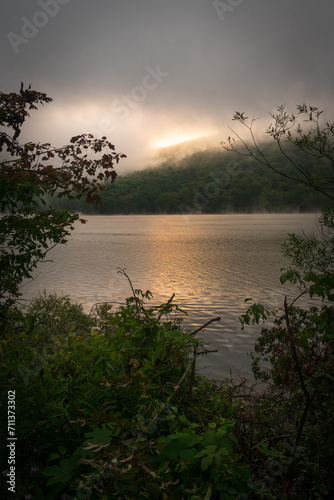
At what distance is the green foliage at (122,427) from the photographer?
96.4 inches

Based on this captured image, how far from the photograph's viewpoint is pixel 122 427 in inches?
109

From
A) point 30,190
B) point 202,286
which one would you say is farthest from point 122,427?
point 202,286

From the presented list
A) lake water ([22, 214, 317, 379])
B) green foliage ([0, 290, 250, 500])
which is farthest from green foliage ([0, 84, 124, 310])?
lake water ([22, 214, 317, 379])

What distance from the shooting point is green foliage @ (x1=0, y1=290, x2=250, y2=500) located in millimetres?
2449

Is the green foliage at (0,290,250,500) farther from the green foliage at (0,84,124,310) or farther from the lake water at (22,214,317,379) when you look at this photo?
the lake water at (22,214,317,379)

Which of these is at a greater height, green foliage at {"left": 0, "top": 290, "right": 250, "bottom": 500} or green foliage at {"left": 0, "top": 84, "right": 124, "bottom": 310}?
green foliage at {"left": 0, "top": 84, "right": 124, "bottom": 310}

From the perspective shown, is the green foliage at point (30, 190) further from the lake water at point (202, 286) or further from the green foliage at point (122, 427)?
the lake water at point (202, 286)

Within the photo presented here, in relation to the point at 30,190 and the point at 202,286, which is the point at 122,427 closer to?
the point at 30,190

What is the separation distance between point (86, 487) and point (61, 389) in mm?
1074

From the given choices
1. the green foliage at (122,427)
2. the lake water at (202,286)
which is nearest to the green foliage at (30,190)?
the green foliage at (122,427)

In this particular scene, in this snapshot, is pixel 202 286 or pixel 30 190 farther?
pixel 202 286

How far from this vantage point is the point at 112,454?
96.4 inches

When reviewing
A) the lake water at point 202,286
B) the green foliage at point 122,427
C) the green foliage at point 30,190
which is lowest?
the lake water at point 202,286

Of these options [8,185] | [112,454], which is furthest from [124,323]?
[8,185]
